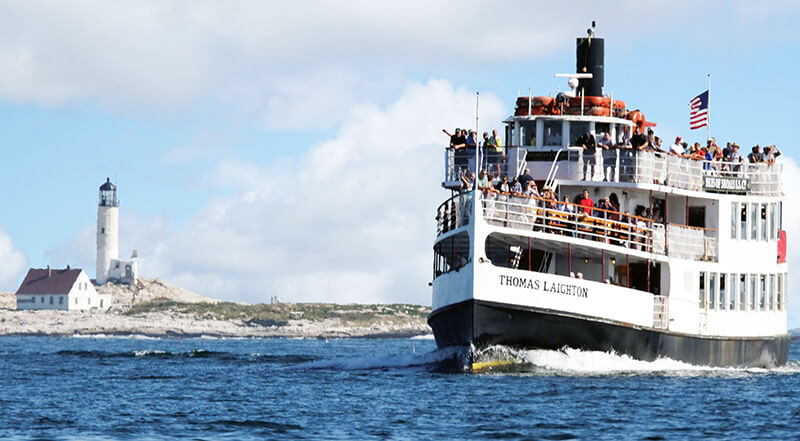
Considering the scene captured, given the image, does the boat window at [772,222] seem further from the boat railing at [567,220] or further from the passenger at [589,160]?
A: the passenger at [589,160]

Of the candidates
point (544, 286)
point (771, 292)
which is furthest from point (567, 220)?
point (771, 292)

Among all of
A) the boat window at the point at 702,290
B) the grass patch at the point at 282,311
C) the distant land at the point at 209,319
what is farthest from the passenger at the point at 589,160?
the grass patch at the point at 282,311

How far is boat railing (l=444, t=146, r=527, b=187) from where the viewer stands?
40.5m

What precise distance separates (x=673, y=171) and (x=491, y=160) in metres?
5.69

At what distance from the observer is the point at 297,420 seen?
86.3 ft

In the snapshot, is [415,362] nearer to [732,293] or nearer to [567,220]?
[567,220]

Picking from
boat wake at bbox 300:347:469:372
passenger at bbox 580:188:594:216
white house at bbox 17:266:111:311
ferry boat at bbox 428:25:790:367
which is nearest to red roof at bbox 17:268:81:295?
white house at bbox 17:266:111:311

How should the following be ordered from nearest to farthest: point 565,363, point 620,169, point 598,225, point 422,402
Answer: point 422,402 → point 565,363 → point 598,225 → point 620,169

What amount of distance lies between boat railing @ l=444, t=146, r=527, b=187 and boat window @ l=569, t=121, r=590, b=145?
1.91m

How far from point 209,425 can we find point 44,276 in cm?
14821

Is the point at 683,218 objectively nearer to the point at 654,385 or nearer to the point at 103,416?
the point at 654,385

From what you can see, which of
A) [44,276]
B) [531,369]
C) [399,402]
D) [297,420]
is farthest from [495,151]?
[44,276]

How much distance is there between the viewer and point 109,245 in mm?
170875

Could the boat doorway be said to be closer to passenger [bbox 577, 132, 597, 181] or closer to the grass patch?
passenger [bbox 577, 132, 597, 181]
